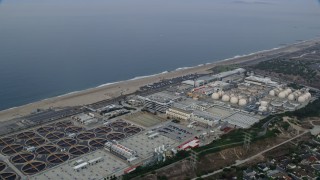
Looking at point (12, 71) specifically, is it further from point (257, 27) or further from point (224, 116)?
point (257, 27)

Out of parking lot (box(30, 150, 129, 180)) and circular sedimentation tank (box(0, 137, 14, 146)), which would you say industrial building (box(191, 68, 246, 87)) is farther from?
circular sedimentation tank (box(0, 137, 14, 146))

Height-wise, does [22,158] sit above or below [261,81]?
above

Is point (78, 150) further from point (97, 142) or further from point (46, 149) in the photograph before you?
point (46, 149)

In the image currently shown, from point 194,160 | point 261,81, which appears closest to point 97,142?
point 194,160

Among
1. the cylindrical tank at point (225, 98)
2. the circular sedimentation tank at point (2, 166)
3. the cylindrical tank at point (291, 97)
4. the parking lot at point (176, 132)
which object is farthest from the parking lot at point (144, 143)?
the cylindrical tank at point (291, 97)

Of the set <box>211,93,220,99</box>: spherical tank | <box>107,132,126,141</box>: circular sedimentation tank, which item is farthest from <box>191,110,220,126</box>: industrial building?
<box>107,132,126,141</box>: circular sedimentation tank

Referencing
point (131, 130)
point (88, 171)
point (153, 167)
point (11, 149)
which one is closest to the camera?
point (153, 167)

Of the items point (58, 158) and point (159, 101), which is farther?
point (159, 101)
